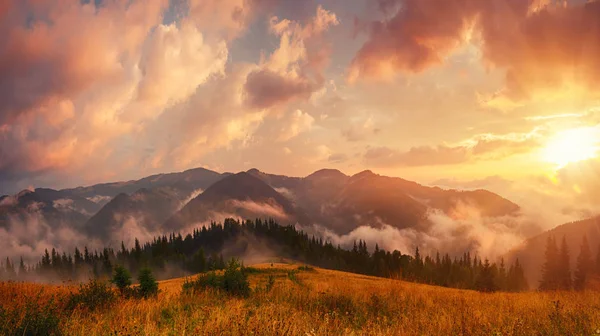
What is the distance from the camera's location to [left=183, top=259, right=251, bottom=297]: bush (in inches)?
539

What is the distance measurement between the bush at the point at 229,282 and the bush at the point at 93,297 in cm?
317

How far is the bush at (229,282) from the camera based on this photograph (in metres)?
13.7

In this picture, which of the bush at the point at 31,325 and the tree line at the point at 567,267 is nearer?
the bush at the point at 31,325

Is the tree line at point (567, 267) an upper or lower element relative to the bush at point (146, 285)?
lower

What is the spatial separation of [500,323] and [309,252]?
166049 mm

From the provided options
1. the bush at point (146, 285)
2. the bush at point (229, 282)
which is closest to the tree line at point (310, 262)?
the bush at point (229, 282)

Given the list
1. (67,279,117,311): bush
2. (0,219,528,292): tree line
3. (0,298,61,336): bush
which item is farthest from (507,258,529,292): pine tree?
(0,298,61,336): bush

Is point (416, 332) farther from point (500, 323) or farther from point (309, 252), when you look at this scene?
point (309, 252)

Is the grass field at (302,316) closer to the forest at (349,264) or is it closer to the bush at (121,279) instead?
the bush at (121,279)

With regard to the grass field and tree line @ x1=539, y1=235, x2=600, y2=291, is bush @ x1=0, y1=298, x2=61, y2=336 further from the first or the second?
tree line @ x1=539, y1=235, x2=600, y2=291

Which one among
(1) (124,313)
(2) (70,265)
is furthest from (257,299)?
(2) (70,265)

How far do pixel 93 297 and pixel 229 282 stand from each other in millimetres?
4915

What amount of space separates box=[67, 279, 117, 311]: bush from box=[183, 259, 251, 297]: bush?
3173 mm

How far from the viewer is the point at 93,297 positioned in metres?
10.9
